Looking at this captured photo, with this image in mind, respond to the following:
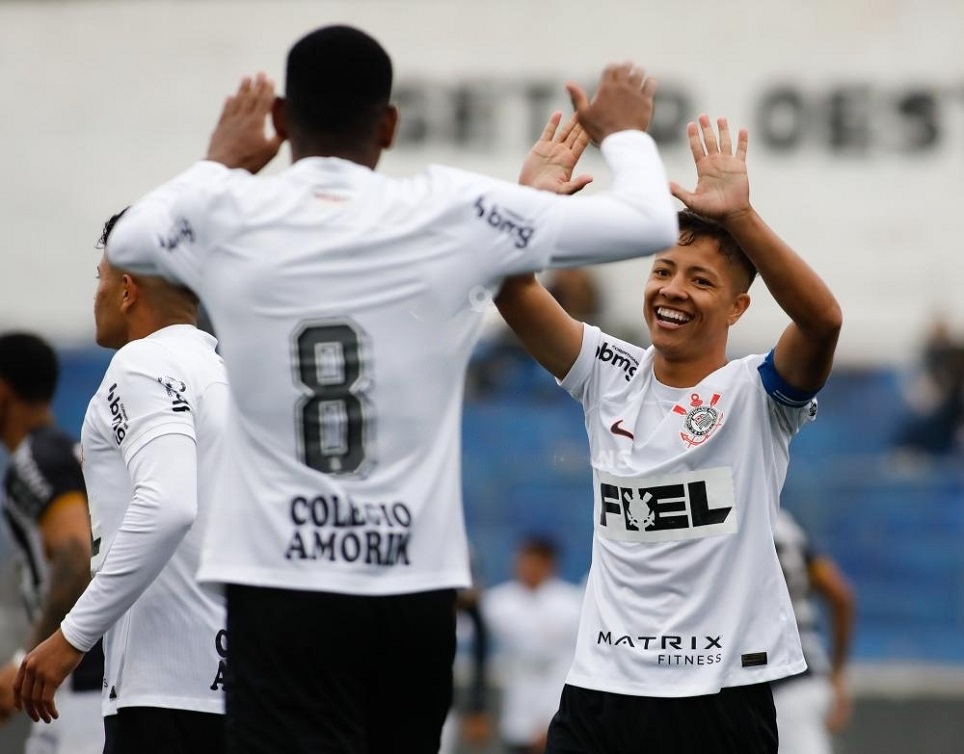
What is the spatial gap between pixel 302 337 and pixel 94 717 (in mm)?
2885

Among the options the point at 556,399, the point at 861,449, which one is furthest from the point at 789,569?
the point at 861,449

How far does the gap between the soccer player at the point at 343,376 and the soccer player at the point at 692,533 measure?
38.8 inches

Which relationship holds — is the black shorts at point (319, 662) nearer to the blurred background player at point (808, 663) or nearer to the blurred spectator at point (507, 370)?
the blurred background player at point (808, 663)

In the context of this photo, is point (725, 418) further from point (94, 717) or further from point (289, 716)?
point (94, 717)

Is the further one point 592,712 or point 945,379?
point 945,379

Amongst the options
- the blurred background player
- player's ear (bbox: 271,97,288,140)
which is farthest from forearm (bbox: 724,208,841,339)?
the blurred background player

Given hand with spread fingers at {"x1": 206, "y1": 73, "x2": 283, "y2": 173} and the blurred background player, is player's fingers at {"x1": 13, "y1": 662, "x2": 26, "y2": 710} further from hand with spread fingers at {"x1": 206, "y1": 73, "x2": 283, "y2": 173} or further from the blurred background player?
the blurred background player

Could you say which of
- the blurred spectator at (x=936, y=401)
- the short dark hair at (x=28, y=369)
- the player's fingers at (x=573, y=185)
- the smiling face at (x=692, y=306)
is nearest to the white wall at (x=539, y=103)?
the blurred spectator at (x=936, y=401)

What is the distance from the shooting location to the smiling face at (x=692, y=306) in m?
5.08

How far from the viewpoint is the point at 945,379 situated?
1546cm

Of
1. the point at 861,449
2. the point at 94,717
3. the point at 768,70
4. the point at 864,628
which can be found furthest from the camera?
the point at 768,70

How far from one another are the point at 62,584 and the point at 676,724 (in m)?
2.39

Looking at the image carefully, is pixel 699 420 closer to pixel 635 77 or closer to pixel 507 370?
pixel 635 77

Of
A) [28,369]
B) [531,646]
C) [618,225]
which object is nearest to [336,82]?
[618,225]
